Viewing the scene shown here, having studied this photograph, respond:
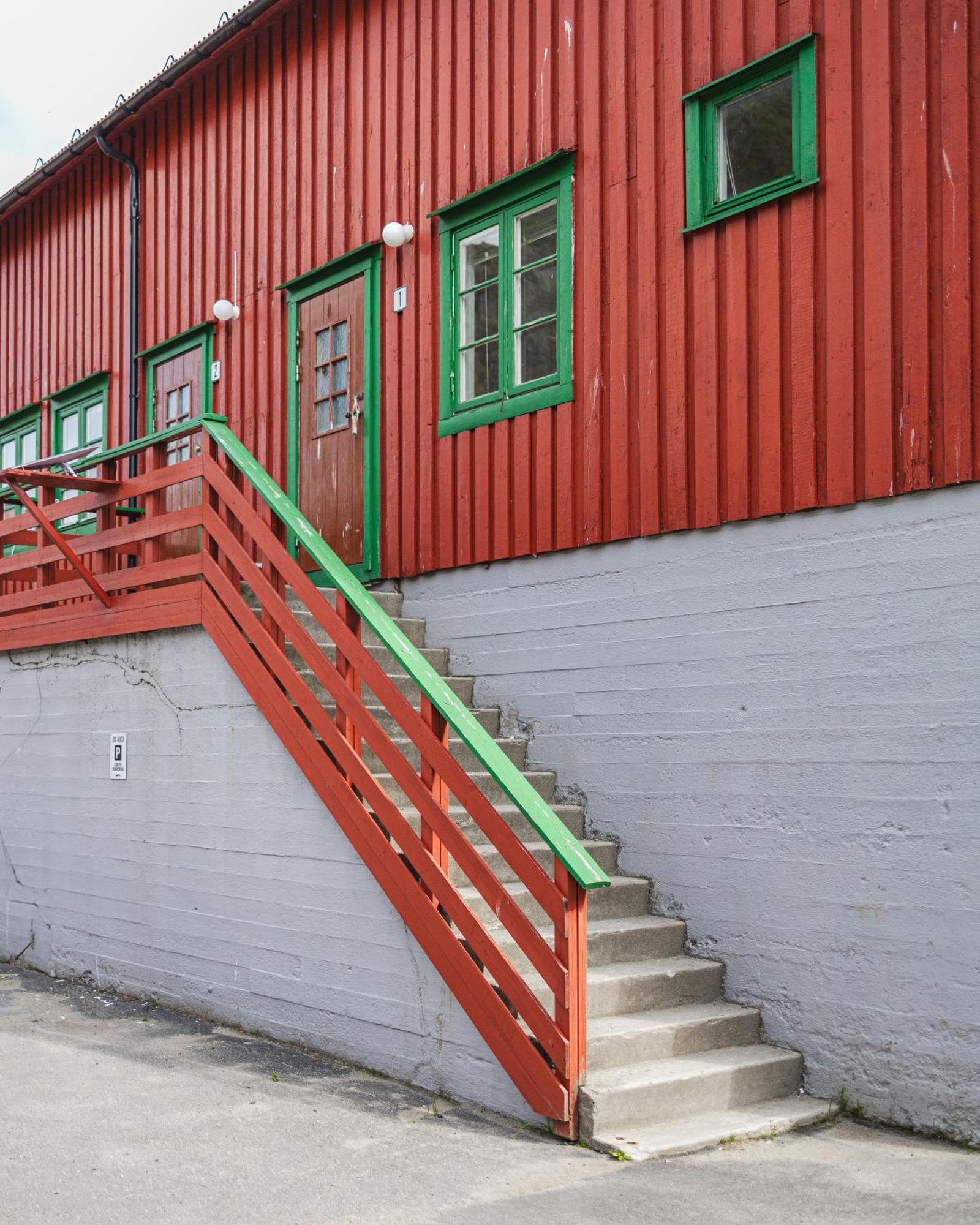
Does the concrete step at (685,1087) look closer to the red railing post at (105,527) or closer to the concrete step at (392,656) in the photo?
the concrete step at (392,656)

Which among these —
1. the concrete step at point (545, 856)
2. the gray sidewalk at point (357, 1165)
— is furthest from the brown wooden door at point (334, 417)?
the gray sidewalk at point (357, 1165)

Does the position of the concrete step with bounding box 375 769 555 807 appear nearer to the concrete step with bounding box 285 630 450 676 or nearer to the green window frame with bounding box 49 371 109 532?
the concrete step with bounding box 285 630 450 676

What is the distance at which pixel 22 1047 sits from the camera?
6504 mm

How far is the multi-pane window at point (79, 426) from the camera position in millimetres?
11781

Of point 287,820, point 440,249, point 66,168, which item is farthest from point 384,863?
point 66,168

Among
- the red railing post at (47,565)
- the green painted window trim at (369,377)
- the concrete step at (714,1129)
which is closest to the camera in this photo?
the concrete step at (714,1129)

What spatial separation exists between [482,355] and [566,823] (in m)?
2.80

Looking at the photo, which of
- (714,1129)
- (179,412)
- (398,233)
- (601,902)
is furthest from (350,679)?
(179,412)

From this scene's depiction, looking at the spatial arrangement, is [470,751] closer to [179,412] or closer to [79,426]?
[179,412]

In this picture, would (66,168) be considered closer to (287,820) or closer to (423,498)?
(423,498)

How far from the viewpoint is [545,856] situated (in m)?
6.55

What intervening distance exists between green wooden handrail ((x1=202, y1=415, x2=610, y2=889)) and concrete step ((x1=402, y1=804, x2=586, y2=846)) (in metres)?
0.50

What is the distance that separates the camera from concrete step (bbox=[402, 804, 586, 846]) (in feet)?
21.6

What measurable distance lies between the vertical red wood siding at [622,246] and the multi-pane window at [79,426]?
139 cm
